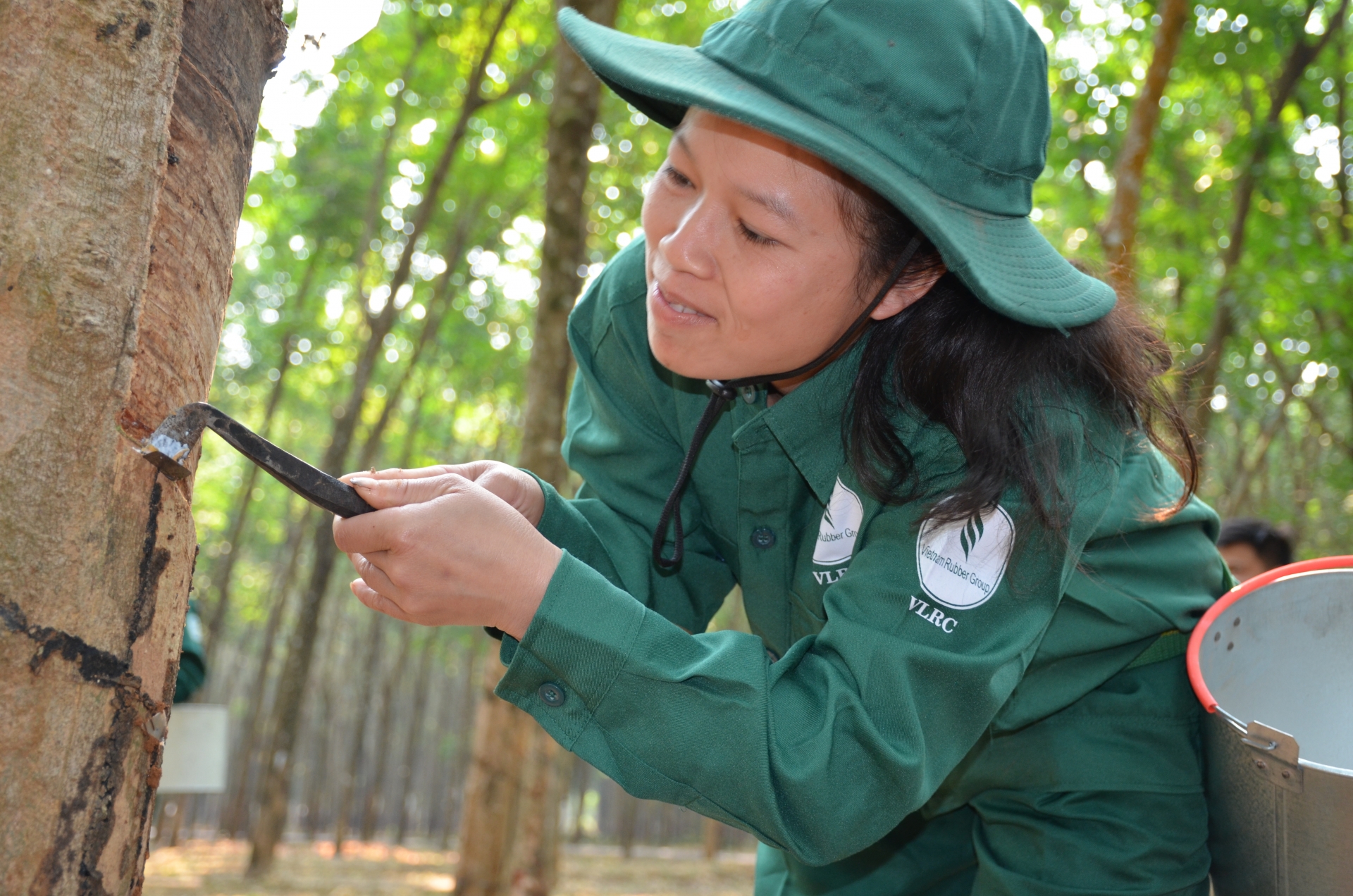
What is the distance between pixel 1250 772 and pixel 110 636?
1.36 meters

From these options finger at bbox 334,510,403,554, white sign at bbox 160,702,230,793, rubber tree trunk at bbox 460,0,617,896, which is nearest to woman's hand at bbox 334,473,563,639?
finger at bbox 334,510,403,554

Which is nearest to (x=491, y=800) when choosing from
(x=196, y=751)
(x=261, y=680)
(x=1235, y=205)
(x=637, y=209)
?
(x=196, y=751)

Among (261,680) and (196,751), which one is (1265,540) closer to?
(196,751)

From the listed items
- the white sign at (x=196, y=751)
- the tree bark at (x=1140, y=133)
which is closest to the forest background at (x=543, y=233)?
the tree bark at (x=1140, y=133)

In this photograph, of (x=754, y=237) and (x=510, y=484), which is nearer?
(x=754, y=237)

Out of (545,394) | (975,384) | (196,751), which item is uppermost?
(545,394)

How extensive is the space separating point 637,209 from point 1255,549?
615 cm

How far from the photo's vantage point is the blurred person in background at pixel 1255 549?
4.88 metres

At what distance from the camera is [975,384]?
127 centimetres

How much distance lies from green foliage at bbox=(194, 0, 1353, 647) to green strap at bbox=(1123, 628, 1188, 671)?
3.98 meters

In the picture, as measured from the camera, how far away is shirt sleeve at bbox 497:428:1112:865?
1056 millimetres

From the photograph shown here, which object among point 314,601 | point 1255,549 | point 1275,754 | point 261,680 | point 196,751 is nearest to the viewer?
point 1275,754

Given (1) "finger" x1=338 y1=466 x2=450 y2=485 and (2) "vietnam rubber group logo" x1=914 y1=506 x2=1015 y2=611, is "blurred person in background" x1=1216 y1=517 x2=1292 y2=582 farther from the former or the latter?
(1) "finger" x1=338 y1=466 x2=450 y2=485

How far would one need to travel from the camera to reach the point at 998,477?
1176 mm
